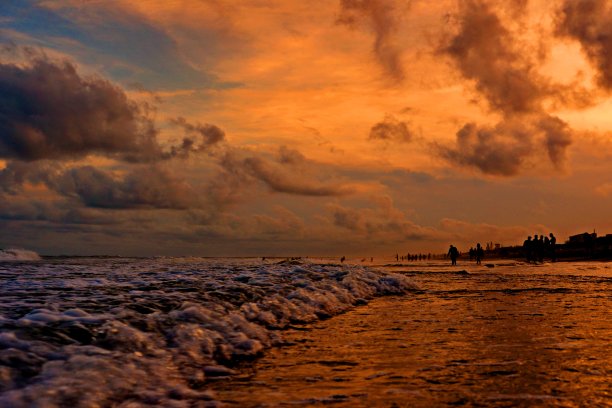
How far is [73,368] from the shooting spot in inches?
247

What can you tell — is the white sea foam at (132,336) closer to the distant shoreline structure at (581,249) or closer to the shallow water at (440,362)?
the shallow water at (440,362)

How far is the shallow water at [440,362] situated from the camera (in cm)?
573

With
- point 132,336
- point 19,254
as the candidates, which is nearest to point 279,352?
point 132,336

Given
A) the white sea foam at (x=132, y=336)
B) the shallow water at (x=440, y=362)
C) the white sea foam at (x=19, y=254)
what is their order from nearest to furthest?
the shallow water at (x=440, y=362) → the white sea foam at (x=132, y=336) → the white sea foam at (x=19, y=254)

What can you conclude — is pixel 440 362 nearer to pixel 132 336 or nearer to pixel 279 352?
pixel 279 352

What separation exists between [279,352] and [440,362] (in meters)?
2.57

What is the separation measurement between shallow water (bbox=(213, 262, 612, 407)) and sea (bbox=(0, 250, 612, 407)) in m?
0.02

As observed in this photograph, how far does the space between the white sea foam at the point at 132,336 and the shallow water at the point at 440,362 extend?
0.66m

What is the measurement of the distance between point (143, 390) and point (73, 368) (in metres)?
0.90

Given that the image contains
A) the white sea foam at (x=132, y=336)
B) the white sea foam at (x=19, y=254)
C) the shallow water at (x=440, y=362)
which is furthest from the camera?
the white sea foam at (x=19, y=254)

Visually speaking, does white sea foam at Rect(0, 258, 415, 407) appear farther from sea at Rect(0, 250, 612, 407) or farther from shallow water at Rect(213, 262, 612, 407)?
shallow water at Rect(213, 262, 612, 407)

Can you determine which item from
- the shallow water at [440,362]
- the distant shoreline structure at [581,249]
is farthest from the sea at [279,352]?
the distant shoreline structure at [581,249]

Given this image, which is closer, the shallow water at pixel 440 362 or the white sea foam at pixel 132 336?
the shallow water at pixel 440 362

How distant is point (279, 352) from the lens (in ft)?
28.0
